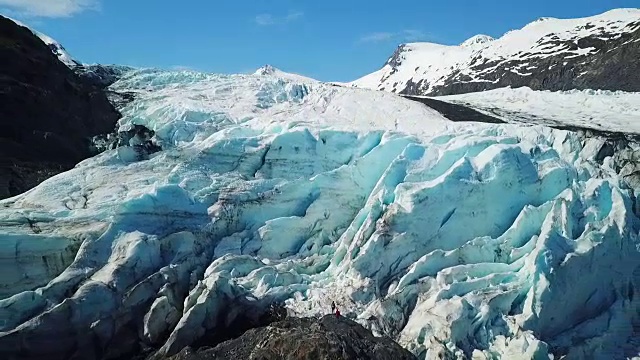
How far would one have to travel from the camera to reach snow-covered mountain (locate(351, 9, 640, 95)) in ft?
143

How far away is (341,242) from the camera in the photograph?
14.7m

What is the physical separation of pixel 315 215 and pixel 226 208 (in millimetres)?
2283

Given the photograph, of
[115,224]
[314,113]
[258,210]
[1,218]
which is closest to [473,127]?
[314,113]

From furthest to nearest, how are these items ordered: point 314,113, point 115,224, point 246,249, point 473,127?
point 314,113, point 473,127, point 246,249, point 115,224

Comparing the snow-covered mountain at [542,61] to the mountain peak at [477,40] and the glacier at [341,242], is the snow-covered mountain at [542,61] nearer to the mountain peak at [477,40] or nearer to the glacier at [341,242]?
the mountain peak at [477,40]

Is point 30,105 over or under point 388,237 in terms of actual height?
over

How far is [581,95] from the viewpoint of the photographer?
78.1 feet

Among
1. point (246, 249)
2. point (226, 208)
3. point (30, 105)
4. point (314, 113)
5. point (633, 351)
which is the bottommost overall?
point (633, 351)

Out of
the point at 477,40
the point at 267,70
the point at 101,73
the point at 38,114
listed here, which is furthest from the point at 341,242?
the point at 477,40

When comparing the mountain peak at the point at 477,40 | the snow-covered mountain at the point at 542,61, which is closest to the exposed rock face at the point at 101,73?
the snow-covered mountain at the point at 542,61

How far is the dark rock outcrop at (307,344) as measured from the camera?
1058 cm

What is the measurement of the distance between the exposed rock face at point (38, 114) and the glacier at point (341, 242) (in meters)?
1.60

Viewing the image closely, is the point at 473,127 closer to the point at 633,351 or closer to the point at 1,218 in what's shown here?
the point at 633,351

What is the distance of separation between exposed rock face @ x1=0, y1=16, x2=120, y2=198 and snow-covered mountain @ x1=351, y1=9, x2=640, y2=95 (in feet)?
106
